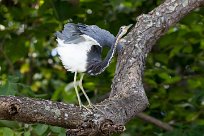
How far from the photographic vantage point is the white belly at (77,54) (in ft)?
4.48

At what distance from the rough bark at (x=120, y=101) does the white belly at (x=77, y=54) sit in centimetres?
12

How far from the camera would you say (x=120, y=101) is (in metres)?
1.39

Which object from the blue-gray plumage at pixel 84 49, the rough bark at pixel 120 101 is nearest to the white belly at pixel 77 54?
the blue-gray plumage at pixel 84 49

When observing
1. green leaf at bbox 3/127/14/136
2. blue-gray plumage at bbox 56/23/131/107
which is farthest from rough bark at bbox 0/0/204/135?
green leaf at bbox 3/127/14/136

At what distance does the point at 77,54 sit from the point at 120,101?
0.18 meters

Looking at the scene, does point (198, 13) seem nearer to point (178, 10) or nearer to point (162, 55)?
point (162, 55)

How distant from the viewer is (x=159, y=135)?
202cm

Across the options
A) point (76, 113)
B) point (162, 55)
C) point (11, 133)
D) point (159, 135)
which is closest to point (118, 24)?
point (162, 55)

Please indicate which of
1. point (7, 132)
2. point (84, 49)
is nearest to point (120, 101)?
point (84, 49)

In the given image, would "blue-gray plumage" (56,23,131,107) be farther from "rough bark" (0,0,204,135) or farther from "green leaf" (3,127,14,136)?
"green leaf" (3,127,14,136)

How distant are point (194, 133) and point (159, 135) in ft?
0.46

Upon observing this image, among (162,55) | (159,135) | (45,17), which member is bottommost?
(159,135)

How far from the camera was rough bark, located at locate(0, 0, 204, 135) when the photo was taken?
44.9 inches

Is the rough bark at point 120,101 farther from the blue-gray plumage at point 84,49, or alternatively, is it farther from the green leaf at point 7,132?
the green leaf at point 7,132
